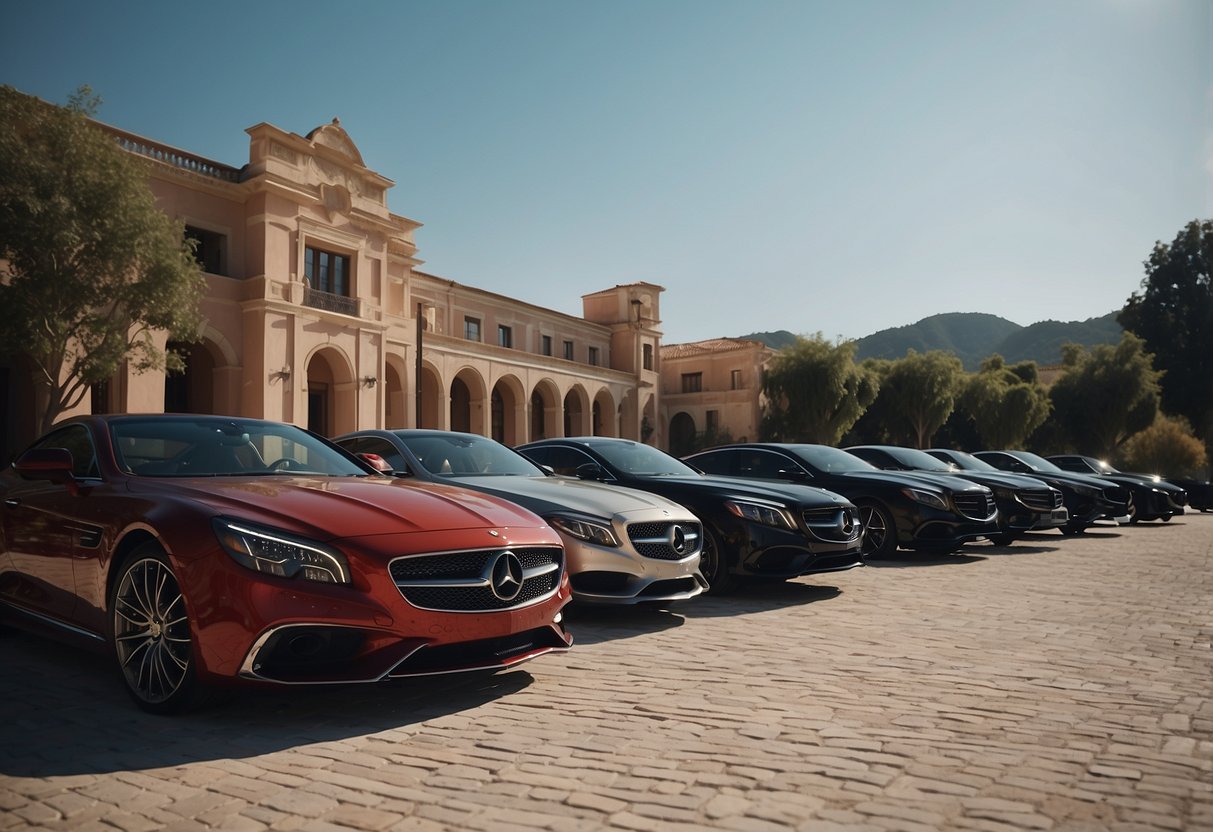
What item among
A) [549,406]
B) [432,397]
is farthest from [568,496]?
[549,406]

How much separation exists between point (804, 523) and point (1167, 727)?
3.89 meters

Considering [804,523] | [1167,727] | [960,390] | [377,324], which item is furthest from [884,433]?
[1167,727]

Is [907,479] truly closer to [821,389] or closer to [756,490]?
[756,490]

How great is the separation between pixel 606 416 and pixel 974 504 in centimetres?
3700

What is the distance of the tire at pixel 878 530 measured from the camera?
10367 mm

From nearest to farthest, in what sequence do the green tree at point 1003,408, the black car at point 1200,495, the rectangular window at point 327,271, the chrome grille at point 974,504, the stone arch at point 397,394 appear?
1. the chrome grille at point 974,504
2. the black car at point 1200,495
3. the rectangular window at point 327,271
4. the stone arch at point 397,394
5. the green tree at point 1003,408

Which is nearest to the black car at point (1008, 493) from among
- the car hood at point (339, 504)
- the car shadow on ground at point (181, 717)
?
the car hood at point (339, 504)

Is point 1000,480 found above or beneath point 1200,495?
above

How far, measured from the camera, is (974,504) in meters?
10.7

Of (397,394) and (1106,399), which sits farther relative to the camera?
(1106,399)

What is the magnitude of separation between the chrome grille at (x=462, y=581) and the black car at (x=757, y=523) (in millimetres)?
3437

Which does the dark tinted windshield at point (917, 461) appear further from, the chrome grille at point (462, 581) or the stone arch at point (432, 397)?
the stone arch at point (432, 397)

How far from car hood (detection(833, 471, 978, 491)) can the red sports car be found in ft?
22.4

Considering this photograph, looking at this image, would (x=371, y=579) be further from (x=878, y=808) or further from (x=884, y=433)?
(x=884, y=433)
